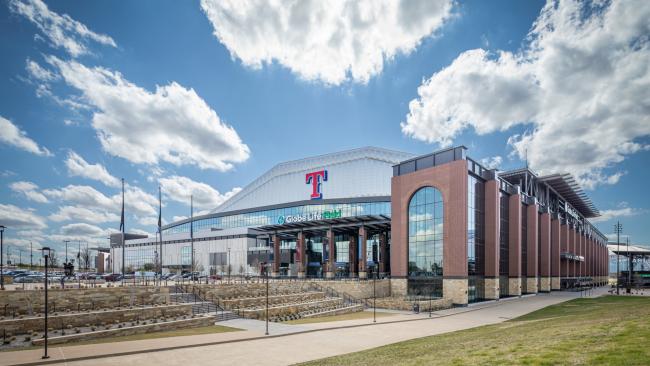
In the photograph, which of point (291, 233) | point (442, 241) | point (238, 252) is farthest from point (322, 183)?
point (442, 241)

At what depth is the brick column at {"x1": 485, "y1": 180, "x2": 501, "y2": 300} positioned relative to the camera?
54.8 m

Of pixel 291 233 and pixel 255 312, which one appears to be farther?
pixel 291 233

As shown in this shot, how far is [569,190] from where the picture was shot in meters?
89.2

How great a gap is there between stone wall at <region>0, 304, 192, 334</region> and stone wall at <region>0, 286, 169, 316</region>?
8.22 ft

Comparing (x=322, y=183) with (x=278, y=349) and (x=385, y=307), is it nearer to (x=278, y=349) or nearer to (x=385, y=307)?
(x=385, y=307)

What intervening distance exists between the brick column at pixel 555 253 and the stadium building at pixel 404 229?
0.70 feet

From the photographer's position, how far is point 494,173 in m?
57.4

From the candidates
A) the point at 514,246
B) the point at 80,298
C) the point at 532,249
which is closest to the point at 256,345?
the point at 80,298

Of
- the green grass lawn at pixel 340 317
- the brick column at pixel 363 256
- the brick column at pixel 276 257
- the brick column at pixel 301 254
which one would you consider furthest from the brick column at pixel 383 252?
the green grass lawn at pixel 340 317

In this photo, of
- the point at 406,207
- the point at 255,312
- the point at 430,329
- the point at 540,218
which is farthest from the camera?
the point at 540,218

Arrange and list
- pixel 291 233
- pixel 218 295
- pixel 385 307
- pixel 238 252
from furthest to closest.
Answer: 1. pixel 238 252
2. pixel 291 233
3. pixel 385 307
4. pixel 218 295

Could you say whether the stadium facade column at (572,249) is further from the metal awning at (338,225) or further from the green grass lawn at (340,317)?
the green grass lawn at (340,317)

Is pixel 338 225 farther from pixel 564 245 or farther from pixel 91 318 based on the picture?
pixel 564 245

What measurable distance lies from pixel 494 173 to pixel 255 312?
130 ft
